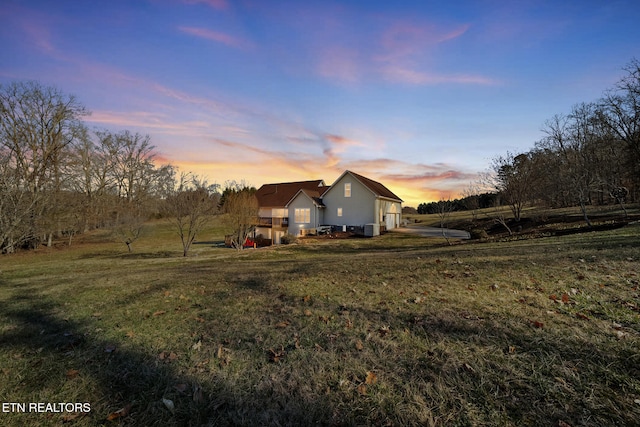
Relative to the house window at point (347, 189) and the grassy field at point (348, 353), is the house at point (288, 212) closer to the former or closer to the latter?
the house window at point (347, 189)

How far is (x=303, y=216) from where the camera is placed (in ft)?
111

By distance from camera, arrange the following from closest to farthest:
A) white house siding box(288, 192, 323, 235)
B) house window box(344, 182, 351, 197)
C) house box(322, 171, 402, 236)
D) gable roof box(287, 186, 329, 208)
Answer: house box(322, 171, 402, 236) → house window box(344, 182, 351, 197) → white house siding box(288, 192, 323, 235) → gable roof box(287, 186, 329, 208)

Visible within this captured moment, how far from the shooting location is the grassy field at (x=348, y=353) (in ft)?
8.54

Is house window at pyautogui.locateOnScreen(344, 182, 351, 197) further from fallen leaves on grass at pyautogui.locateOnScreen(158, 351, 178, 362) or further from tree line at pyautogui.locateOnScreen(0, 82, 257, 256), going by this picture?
fallen leaves on grass at pyautogui.locateOnScreen(158, 351, 178, 362)

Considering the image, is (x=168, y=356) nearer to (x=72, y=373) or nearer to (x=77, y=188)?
(x=72, y=373)

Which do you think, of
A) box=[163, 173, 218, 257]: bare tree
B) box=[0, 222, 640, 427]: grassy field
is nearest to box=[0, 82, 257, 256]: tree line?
box=[163, 173, 218, 257]: bare tree

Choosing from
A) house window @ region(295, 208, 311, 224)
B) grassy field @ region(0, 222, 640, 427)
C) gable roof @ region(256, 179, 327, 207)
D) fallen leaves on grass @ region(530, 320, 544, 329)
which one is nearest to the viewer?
grassy field @ region(0, 222, 640, 427)

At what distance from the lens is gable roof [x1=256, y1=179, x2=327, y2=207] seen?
1433 inches

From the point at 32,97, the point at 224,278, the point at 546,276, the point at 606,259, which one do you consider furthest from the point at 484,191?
the point at 32,97

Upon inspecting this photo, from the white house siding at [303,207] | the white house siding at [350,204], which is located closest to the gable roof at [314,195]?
the white house siding at [303,207]

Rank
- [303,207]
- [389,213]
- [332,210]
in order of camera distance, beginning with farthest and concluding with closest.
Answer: [389,213] → [332,210] → [303,207]

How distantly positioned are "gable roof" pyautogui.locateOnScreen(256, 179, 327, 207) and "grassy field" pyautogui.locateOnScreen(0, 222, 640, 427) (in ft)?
96.4

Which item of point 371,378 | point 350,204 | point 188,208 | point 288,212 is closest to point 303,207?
point 288,212

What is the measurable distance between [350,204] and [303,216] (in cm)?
570
